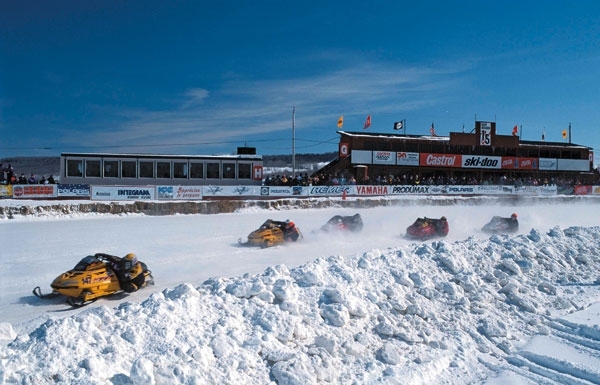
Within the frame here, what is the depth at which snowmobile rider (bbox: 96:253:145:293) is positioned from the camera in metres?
9.55

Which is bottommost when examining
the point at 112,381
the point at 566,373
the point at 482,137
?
the point at 566,373

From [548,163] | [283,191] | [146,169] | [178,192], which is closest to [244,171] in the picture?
[283,191]

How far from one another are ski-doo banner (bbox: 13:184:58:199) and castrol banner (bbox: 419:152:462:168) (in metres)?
32.0

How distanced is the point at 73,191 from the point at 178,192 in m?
5.71

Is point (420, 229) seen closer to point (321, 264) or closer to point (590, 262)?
point (590, 262)

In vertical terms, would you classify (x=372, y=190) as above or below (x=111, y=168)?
below

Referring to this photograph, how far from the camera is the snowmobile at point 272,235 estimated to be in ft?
51.5

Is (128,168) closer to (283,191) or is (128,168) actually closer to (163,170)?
(163,170)

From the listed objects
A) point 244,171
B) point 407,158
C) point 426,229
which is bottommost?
point 426,229

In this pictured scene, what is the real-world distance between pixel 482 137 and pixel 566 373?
1799 inches

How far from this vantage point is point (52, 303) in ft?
30.1

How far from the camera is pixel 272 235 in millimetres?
15859

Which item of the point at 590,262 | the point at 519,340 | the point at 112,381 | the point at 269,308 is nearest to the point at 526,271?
the point at 590,262

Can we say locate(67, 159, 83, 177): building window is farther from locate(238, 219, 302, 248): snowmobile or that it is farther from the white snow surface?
locate(238, 219, 302, 248): snowmobile
